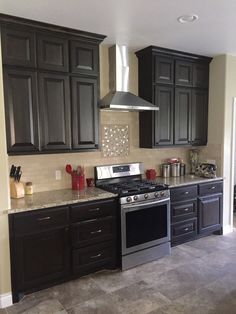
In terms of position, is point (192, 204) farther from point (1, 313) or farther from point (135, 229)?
point (1, 313)

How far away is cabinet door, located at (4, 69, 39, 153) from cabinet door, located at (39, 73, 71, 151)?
0.08 m

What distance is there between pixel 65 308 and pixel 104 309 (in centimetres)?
36

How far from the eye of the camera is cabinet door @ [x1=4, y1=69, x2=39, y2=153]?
2779 mm

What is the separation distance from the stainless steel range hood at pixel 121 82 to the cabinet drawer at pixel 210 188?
1.35 meters

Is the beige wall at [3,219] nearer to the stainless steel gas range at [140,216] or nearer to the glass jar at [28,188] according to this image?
the glass jar at [28,188]

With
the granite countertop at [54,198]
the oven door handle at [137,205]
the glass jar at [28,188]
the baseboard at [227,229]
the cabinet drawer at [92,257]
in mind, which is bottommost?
the baseboard at [227,229]

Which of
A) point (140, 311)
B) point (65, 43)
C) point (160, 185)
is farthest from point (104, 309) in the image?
point (65, 43)

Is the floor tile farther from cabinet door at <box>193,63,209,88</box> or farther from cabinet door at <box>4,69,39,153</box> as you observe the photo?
cabinet door at <box>193,63,209,88</box>

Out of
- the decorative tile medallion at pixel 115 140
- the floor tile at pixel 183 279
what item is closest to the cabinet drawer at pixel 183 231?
the floor tile at pixel 183 279

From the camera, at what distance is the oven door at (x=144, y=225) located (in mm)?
3201

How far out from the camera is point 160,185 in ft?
11.6

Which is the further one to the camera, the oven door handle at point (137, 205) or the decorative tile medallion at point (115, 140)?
the decorative tile medallion at point (115, 140)

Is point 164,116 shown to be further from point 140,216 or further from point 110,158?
point 140,216

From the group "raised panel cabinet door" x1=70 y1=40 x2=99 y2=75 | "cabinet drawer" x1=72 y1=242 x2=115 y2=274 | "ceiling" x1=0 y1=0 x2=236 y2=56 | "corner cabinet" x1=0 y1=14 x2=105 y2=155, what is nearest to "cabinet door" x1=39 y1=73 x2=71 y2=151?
"corner cabinet" x1=0 y1=14 x2=105 y2=155
